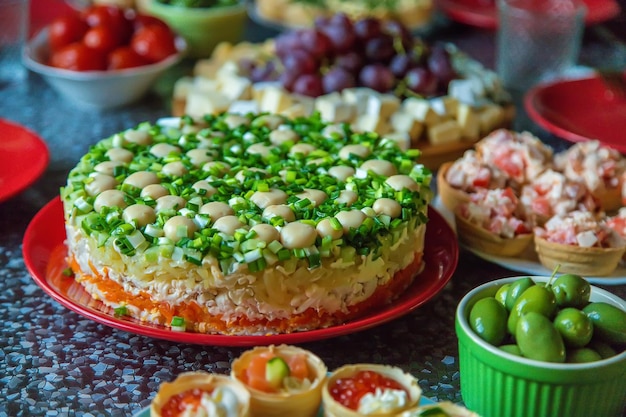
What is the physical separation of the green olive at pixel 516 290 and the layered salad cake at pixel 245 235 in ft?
0.76

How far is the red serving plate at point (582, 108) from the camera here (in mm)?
2105

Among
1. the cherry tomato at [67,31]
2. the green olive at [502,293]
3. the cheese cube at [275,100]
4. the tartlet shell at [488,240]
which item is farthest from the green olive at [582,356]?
the cherry tomato at [67,31]

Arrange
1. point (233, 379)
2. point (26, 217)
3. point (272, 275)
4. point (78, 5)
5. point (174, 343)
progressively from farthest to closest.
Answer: point (78, 5) → point (26, 217) → point (174, 343) → point (272, 275) → point (233, 379)

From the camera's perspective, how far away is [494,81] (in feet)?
7.16

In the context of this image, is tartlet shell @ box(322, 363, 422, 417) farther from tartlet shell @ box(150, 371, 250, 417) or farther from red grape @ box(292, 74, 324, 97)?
red grape @ box(292, 74, 324, 97)

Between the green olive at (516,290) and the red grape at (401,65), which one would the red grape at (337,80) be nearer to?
the red grape at (401,65)

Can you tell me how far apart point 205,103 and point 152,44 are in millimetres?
308

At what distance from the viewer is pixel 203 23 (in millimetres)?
2527

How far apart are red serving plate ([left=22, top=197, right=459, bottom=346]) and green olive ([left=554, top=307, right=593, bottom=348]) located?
290 mm

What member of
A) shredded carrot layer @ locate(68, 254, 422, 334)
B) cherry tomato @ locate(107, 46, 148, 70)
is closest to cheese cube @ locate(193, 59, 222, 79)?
cherry tomato @ locate(107, 46, 148, 70)

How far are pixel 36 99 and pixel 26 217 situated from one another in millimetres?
738

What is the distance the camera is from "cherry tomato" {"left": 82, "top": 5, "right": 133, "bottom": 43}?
229cm

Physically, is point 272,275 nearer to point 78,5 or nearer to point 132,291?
point 132,291

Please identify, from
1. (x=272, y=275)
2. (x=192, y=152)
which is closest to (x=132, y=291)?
(x=272, y=275)
